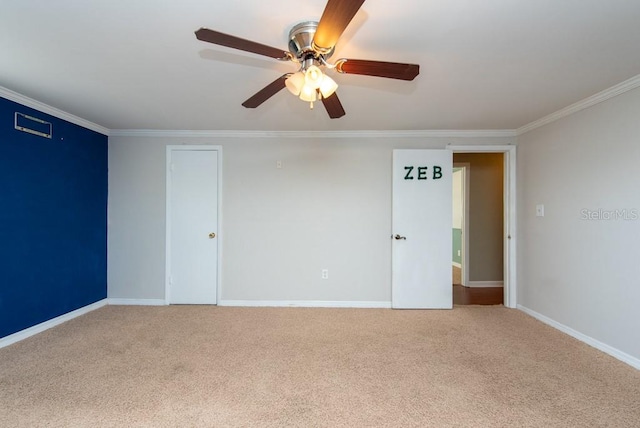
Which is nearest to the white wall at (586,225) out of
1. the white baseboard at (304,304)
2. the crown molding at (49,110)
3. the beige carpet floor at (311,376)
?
the beige carpet floor at (311,376)

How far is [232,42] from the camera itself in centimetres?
133

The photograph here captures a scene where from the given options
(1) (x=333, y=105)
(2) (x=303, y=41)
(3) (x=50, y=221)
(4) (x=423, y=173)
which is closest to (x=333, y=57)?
(1) (x=333, y=105)

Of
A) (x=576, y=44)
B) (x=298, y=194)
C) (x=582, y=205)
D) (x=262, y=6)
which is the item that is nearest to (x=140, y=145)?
(x=298, y=194)

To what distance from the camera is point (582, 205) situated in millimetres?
2717

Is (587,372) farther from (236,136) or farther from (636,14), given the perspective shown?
(236,136)

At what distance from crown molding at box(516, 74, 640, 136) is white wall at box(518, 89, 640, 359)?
0.05 m

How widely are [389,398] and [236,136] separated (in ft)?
10.6

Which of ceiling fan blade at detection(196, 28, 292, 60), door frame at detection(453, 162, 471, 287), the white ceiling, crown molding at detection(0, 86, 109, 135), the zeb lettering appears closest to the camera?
ceiling fan blade at detection(196, 28, 292, 60)

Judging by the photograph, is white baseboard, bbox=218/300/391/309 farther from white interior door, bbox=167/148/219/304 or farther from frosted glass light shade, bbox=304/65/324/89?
frosted glass light shade, bbox=304/65/324/89

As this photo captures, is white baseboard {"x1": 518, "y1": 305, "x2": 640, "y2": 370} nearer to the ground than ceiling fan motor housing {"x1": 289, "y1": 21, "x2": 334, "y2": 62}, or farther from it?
nearer to the ground

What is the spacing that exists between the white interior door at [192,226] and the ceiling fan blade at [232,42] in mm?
2498

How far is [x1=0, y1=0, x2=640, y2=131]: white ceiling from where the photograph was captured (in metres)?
1.48

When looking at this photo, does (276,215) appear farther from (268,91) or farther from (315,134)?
(268,91)

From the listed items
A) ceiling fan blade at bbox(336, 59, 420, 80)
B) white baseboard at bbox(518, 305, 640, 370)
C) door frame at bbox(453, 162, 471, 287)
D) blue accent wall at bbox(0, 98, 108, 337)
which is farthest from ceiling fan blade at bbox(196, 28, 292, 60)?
A: door frame at bbox(453, 162, 471, 287)
